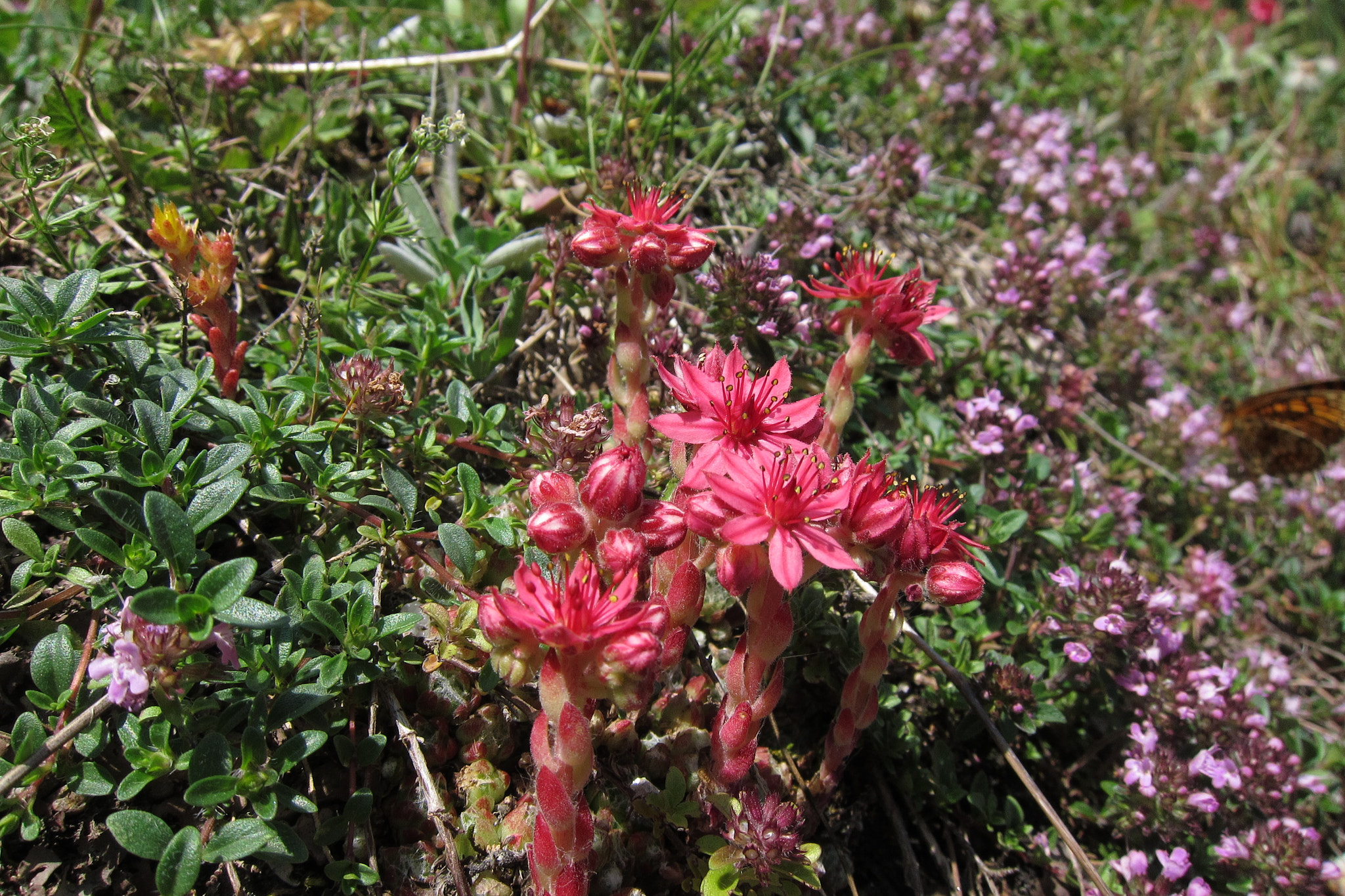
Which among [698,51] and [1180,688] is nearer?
[1180,688]

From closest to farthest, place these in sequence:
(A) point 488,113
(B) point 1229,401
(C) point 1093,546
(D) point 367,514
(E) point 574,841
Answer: (E) point 574,841 → (D) point 367,514 → (C) point 1093,546 → (A) point 488,113 → (B) point 1229,401

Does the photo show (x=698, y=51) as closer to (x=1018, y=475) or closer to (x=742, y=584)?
(x=1018, y=475)

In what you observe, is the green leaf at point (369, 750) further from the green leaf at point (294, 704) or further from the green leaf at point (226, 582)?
the green leaf at point (226, 582)

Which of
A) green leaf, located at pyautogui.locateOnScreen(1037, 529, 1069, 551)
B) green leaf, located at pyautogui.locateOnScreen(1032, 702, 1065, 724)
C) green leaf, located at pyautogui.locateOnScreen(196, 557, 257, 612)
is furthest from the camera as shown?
green leaf, located at pyautogui.locateOnScreen(1037, 529, 1069, 551)

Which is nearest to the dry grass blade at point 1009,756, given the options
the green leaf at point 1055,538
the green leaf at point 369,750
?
the green leaf at point 1055,538

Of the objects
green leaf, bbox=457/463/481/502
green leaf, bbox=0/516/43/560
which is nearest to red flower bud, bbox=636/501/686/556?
green leaf, bbox=457/463/481/502

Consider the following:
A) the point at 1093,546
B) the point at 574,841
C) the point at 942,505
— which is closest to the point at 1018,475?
the point at 1093,546

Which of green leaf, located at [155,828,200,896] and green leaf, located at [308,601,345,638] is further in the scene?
green leaf, located at [308,601,345,638]

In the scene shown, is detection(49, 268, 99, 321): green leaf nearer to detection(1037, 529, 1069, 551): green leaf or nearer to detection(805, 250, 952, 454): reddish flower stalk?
detection(805, 250, 952, 454): reddish flower stalk
